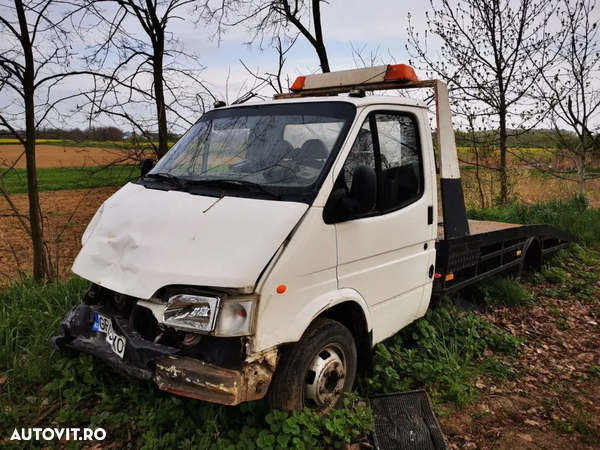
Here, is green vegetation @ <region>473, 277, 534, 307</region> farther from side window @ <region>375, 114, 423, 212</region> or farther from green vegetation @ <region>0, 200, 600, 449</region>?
side window @ <region>375, 114, 423, 212</region>

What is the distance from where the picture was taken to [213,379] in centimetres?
256

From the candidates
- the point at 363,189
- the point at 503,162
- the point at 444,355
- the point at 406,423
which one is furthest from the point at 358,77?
the point at 503,162

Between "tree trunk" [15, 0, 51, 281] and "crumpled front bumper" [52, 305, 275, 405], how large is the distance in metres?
3.57

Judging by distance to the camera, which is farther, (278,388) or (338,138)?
(338,138)

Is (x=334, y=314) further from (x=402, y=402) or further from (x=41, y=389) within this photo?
(x=41, y=389)

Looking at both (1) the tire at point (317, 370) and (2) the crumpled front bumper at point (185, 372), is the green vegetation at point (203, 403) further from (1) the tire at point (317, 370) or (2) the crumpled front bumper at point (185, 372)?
(2) the crumpled front bumper at point (185, 372)

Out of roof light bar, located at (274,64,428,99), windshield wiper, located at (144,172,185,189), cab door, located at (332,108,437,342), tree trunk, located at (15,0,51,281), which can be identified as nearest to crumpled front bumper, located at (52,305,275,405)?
cab door, located at (332,108,437,342)

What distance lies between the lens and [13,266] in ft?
36.0

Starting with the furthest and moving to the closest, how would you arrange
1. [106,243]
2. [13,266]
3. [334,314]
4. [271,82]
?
[13,266] → [271,82] → [334,314] → [106,243]

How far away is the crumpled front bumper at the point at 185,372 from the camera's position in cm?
256

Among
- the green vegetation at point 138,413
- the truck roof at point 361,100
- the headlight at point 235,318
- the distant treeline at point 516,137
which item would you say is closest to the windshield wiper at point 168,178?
the truck roof at point 361,100

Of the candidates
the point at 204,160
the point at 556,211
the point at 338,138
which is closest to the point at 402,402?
the point at 338,138

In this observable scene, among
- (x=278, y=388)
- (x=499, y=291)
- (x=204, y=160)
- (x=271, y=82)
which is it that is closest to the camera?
(x=278, y=388)

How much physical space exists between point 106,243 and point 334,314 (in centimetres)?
165
